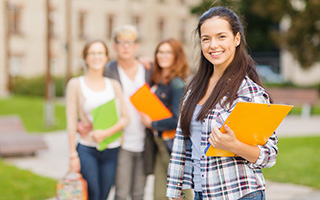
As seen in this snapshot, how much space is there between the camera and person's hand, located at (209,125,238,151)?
2.29m

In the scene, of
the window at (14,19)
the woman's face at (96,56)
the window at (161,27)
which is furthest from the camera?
the window at (161,27)

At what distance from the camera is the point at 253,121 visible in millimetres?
2307

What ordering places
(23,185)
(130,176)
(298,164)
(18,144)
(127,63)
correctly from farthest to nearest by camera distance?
(18,144) → (298,164) → (23,185) → (127,63) → (130,176)

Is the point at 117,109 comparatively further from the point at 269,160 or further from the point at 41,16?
the point at 41,16

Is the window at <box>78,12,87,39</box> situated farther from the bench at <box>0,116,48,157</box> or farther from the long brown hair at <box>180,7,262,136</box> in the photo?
the long brown hair at <box>180,7,262,136</box>

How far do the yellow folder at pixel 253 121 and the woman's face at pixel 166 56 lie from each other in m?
1.92

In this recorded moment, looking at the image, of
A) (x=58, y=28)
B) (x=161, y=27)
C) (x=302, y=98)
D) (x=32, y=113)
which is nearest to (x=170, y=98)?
(x=302, y=98)

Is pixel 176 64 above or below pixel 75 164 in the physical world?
above

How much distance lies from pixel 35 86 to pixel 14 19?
7.83m

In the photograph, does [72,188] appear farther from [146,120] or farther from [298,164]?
[298,164]

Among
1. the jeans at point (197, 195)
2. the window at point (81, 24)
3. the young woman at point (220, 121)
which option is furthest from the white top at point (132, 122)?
the window at point (81, 24)

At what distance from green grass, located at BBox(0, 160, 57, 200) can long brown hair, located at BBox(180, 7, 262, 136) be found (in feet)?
13.0

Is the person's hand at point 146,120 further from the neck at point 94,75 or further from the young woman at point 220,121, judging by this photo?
the young woman at point 220,121

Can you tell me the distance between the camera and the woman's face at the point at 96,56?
13.6 feet
